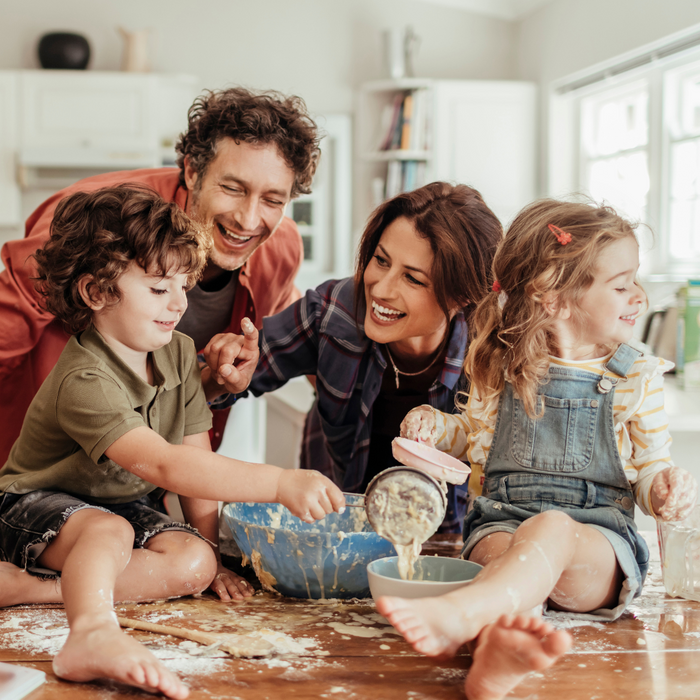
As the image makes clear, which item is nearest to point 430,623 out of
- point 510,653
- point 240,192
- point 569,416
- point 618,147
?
point 510,653

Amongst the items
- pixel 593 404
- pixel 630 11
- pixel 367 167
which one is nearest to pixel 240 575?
pixel 593 404

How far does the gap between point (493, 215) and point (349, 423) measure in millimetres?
520

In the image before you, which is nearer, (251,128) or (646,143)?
(251,128)

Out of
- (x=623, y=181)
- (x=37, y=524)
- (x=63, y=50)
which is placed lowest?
(x=37, y=524)

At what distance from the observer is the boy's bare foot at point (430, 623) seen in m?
0.84

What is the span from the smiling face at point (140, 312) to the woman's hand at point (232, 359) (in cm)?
18

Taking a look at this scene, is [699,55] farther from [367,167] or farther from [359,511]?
[359,511]

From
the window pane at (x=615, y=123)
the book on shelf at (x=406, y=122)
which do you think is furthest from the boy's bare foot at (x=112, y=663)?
the book on shelf at (x=406, y=122)

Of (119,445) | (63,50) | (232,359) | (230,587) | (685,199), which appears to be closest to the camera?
(119,445)

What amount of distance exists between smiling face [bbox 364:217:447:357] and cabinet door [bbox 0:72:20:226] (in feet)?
11.3

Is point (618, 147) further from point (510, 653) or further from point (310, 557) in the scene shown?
point (510, 653)

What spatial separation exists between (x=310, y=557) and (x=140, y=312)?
46cm

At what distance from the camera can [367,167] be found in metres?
4.68

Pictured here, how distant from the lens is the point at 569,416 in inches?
45.9
